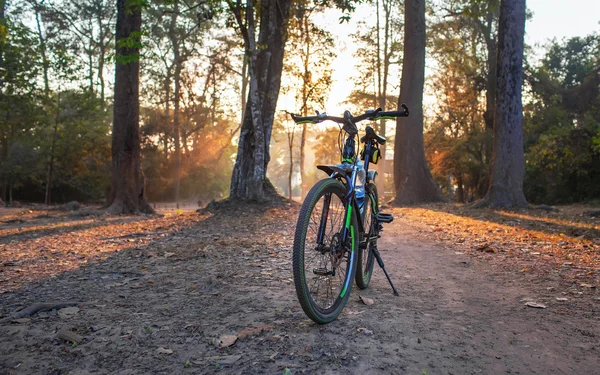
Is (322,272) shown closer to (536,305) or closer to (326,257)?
(326,257)

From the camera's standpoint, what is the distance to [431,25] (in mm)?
28297

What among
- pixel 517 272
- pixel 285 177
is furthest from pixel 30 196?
pixel 285 177

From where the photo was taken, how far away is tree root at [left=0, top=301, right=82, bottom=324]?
12.1ft

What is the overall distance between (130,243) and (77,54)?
97.7 feet

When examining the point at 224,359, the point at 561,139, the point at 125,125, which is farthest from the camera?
the point at 561,139

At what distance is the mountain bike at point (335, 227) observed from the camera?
126 inches

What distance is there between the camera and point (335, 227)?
3631mm

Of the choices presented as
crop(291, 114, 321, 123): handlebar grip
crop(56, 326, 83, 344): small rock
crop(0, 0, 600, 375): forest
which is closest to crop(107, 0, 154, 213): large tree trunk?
crop(0, 0, 600, 375): forest

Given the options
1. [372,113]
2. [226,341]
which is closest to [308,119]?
[372,113]

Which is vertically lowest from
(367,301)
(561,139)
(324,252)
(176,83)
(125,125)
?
(367,301)

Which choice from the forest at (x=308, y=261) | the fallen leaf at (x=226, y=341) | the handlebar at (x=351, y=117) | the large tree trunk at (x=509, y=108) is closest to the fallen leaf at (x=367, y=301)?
the forest at (x=308, y=261)

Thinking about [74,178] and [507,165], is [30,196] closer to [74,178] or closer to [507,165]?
[74,178]

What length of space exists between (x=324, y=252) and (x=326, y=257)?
0.08 metres

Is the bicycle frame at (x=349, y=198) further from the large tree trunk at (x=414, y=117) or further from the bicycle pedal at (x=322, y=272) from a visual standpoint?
the large tree trunk at (x=414, y=117)
